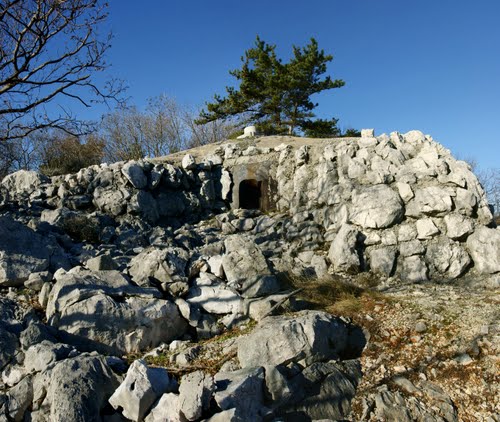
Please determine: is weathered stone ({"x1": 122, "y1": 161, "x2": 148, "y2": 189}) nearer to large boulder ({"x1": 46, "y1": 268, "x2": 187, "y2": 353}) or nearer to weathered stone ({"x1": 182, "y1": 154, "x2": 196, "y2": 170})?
weathered stone ({"x1": 182, "y1": 154, "x2": 196, "y2": 170})

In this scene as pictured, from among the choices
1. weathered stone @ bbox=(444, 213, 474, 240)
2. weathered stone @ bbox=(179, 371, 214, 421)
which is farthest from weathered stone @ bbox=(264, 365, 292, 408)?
weathered stone @ bbox=(444, 213, 474, 240)

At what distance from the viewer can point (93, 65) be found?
8617 millimetres

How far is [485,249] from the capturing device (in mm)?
8039

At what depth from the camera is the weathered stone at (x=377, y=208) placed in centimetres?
894

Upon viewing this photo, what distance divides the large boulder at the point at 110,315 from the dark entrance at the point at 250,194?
756cm

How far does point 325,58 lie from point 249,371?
58.3ft

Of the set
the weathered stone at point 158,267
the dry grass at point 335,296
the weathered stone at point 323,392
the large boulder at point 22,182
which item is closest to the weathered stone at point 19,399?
the weathered stone at point 158,267

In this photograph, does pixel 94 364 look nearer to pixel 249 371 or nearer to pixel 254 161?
pixel 249 371

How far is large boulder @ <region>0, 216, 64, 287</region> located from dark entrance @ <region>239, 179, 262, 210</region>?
22.5ft

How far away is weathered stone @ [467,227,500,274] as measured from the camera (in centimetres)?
789

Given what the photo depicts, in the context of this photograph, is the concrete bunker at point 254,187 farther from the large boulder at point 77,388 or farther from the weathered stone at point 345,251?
the large boulder at point 77,388

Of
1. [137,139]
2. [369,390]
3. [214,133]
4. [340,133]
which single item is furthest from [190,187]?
[214,133]

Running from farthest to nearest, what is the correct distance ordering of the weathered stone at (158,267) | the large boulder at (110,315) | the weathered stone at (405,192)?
the weathered stone at (405,192) < the weathered stone at (158,267) < the large boulder at (110,315)

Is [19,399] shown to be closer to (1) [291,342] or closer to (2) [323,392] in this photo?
(1) [291,342]
